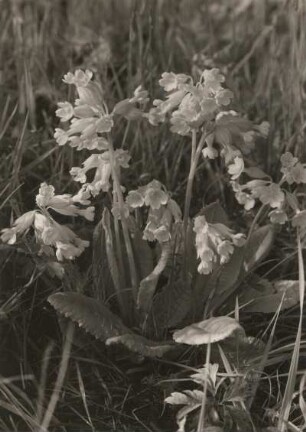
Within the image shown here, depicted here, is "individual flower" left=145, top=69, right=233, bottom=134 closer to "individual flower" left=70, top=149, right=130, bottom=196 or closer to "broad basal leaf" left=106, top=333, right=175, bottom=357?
"individual flower" left=70, top=149, right=130, bottom=196

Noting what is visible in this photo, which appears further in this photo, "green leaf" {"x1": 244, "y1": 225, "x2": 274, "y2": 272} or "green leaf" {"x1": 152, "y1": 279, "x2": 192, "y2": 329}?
"green leaf" {"x1": 244, "y1": 225, "x2": 274, "y2": 272}

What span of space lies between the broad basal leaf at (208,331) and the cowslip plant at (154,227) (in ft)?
0.13

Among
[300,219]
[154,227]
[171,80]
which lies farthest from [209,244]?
[171,80]

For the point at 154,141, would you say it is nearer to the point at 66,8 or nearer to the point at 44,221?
the point at 44,221

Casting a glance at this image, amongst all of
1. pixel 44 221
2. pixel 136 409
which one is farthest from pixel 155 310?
pixel 44 221

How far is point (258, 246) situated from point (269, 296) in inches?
5.1

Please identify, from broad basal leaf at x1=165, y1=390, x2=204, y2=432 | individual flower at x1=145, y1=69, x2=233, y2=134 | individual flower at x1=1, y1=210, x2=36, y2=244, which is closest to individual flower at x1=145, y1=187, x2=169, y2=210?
individual flower at x1=145, y1=69, x2=233, y2=134

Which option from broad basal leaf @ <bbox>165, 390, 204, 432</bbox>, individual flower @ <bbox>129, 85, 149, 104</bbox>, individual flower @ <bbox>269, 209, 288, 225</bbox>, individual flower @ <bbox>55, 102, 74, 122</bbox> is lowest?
broad basal leaf @ <bbox>165, 390, 204, 432</bbox>

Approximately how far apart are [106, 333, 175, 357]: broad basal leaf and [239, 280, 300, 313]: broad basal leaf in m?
0.23

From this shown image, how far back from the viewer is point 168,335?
1.79 metres

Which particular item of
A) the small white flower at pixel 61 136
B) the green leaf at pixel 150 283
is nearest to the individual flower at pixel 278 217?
the green leaf at pixel 150 283

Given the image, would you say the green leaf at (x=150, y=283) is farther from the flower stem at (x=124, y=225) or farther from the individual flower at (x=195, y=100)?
the individual flower at (x=195, y=100)

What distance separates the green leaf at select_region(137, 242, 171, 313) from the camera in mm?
1681

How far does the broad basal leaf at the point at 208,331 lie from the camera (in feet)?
5.16
